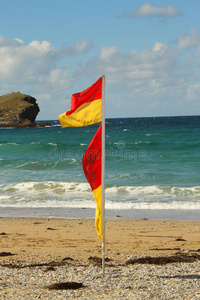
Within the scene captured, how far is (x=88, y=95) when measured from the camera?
729 centimetres

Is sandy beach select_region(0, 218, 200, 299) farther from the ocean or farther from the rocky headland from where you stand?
the rocky headland

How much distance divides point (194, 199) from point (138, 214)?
3.69 metres

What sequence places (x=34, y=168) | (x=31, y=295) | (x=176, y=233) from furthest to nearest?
(x=34, y=168) < (x=176, y=233) < (x=31, y=295)

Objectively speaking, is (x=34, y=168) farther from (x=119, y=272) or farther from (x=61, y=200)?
(x=119, y=272)

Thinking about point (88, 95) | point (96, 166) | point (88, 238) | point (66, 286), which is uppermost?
point (88, 95)

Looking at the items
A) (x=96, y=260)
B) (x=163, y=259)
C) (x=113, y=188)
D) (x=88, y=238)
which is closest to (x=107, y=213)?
(x=88, y=238)

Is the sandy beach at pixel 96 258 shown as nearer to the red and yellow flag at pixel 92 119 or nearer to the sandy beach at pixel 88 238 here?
the sandy beach at pixel 88 238

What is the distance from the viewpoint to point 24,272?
24.4 feet

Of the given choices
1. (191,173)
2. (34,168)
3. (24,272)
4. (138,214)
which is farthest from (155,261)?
(34,168)

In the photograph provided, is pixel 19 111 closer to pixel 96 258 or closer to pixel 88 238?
pixel 88 238

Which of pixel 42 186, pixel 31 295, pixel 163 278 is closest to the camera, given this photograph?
pixel 31 295

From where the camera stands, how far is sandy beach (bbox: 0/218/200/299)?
6332mm

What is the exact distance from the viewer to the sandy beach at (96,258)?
20.8ft

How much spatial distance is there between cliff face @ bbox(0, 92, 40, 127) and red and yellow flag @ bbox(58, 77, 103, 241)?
100m
